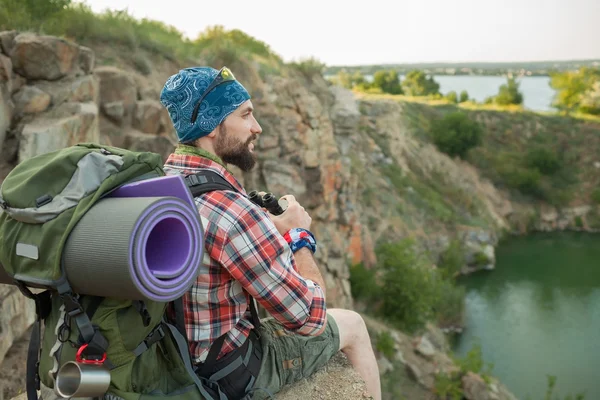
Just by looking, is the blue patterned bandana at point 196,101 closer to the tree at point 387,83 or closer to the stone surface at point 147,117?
the stone surface at point 147,117

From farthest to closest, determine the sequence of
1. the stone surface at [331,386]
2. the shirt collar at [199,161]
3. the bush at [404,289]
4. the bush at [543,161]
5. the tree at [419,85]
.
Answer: the tree at [419,85] → the bush at [543,161] → the bush at [404,289] → the stone surface at [331,386] → the shirt collar at [199,161]

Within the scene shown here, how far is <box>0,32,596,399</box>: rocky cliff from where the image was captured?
241 inches

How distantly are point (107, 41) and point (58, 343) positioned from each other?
9.90 m

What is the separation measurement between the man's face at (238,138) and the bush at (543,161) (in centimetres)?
4231

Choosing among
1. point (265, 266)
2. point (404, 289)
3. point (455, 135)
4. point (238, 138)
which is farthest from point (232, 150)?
point (455, 135)

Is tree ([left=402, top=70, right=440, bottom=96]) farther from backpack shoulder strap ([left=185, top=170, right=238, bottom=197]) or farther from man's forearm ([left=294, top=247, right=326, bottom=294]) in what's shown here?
backpack shoulder strap ([left=185, top=170, right=238, bottom=197])

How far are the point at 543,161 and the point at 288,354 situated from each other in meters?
42.7

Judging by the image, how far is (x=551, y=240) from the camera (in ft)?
124

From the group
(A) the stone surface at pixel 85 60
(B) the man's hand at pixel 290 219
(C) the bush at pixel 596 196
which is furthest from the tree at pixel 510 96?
(B) the man's hand at pixel 290 219

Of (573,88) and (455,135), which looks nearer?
(455,135)

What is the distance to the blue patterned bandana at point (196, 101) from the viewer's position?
2393 millimetres

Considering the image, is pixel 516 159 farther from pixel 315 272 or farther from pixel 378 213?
pixel 315 272

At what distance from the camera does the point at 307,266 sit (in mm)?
2539

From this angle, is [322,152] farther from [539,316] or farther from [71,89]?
[539,316]
